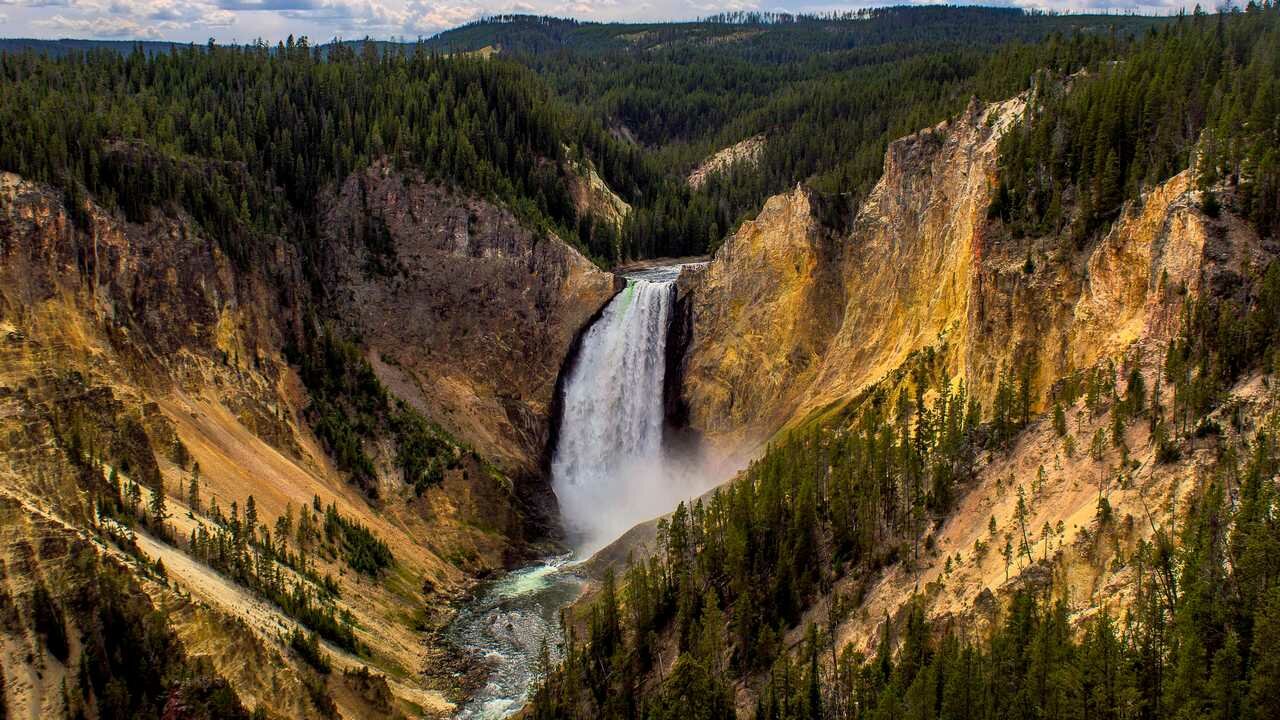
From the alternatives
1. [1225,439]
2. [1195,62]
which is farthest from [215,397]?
[1195,62]

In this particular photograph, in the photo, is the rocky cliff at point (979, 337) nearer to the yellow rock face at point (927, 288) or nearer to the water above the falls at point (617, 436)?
the yellow rock face at point (927, 288)

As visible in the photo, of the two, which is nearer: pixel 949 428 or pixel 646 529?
pixel 949 428

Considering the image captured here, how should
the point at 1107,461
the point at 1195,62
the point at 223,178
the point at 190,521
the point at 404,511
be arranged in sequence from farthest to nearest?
1. the point at 223,178
2. the point at 404,511
3. the point at 1195,62
4. the point at 190,521
5. the point at 1107,461

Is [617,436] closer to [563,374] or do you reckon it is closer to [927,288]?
[563,374]

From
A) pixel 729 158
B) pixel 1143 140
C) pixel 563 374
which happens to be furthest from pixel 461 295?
pixel 729 158

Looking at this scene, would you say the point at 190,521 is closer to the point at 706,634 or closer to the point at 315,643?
the point at 315,643
